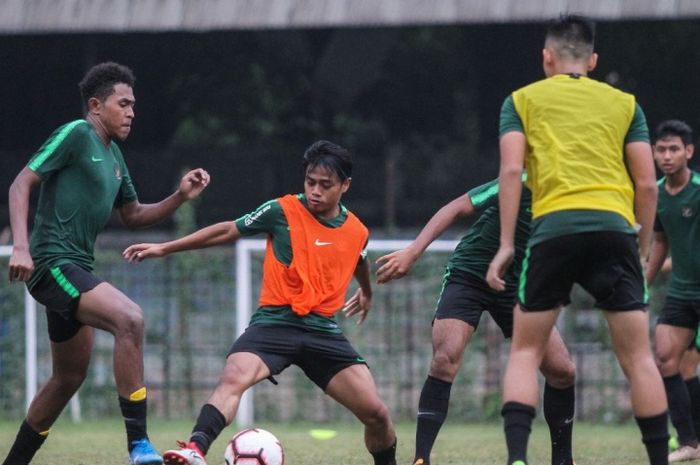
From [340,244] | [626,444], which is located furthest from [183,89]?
[340,244]

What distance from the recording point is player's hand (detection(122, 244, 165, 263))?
22.6 ft

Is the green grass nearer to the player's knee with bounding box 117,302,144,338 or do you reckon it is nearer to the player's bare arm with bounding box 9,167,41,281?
the player's knee with bounding box 117,302,144,338

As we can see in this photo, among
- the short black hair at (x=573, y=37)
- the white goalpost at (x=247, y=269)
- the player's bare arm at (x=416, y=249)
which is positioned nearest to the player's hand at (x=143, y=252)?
the player's bare arm at (x=416, y=249)

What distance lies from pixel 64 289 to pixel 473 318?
218 cm

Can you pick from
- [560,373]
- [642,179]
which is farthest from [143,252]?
[642,179]

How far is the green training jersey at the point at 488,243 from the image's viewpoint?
734 cm

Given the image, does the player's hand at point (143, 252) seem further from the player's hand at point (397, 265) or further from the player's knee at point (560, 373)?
the player's knee at point (560, 373)

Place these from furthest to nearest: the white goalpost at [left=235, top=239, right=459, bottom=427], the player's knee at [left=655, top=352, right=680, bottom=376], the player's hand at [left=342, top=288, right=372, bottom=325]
A: the white goalpost at [left=235, top=239, right=459, bottom=427], the player's knee at [left=655, top=352, right=680, bottom=376], the player's hand at [left=342, top=288, right=372, bottom=325]

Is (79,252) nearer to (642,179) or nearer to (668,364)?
(642,179)

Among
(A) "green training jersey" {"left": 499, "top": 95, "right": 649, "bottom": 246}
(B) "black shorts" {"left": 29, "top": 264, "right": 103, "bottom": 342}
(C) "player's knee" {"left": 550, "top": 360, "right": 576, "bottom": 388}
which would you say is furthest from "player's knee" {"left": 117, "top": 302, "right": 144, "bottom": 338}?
(C) "player's knee" {"left": 550, "top": 360, "right": 576, "bottom": 388}

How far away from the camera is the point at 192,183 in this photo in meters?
7.28

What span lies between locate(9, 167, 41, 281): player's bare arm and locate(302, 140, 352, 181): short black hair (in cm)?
137

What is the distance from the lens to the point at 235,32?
55.8ft

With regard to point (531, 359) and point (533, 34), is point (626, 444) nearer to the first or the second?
point (531, 359)
